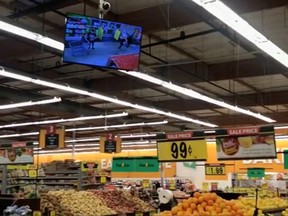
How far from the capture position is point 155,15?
8133 mm

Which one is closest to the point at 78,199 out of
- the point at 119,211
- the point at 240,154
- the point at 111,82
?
the point at 119,211

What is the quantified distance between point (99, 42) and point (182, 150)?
5.54 metres

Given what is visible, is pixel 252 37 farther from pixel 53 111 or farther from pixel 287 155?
pixel 53 111

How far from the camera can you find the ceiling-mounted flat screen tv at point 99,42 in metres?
5.25

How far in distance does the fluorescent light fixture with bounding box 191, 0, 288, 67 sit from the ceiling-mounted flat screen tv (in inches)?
38.7

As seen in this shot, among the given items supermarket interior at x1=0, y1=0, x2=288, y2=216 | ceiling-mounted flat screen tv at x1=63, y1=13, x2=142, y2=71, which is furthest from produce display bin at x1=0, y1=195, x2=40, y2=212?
ceiling-mounted flat screen tv at x1=63, y1=13, x2=142, y2=71

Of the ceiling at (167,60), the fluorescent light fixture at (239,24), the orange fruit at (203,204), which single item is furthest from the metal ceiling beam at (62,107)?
the orange fruit at (203,204)

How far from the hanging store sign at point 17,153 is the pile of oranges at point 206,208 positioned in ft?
30.8

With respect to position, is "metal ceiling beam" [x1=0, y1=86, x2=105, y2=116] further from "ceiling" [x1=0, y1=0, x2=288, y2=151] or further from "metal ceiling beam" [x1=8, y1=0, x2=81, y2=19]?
"metal ceiling beam" [x1=8, y1=0, x2=81, y2=19]

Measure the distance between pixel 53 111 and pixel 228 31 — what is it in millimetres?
9907

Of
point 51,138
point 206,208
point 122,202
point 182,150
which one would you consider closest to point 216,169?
point 51,138

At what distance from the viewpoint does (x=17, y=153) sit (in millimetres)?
13539

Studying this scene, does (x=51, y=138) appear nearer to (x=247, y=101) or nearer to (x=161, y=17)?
(x=247, y=101)

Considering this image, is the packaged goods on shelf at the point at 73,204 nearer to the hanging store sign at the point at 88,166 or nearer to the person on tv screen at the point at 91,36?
the person on tv screen at the point at 91,36
